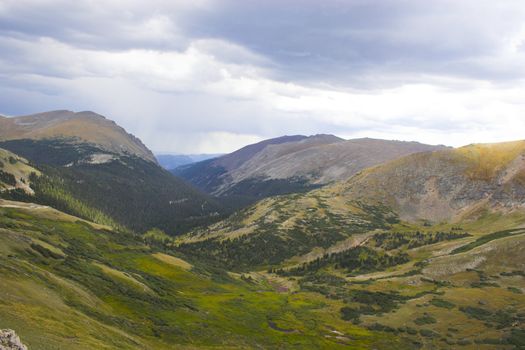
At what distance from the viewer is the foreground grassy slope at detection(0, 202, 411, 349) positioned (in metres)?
52.5

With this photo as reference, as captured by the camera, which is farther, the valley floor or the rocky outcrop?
the valley floor

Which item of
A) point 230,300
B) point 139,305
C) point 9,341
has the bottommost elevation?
point 230,300

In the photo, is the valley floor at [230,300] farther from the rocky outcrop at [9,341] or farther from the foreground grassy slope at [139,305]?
the rocky outcrop at [9,341]

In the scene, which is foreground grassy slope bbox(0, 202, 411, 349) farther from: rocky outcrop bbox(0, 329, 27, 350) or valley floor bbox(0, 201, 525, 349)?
rocky outcrop bbox(0, 329, 27, 350)

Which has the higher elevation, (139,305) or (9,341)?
(9,341)

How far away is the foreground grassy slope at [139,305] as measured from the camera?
52.5m

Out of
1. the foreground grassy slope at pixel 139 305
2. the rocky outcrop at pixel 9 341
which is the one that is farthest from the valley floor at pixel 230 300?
the rocky outcrop at pixel 9 341

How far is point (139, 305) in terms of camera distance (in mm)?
87438

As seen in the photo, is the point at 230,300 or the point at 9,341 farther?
the point at 230,300

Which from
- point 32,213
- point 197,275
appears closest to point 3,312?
point 197,275

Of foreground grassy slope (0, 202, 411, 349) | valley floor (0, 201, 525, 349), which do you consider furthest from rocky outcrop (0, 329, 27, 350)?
foreground grassy slope (0, 202, 411, 349)

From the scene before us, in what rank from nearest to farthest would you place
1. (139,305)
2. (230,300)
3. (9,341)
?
(9,341), (139,305), (230,300)

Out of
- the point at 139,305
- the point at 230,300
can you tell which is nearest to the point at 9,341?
the point at 139,305

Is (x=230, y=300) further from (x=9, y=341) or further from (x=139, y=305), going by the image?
(x=9, y=341)
